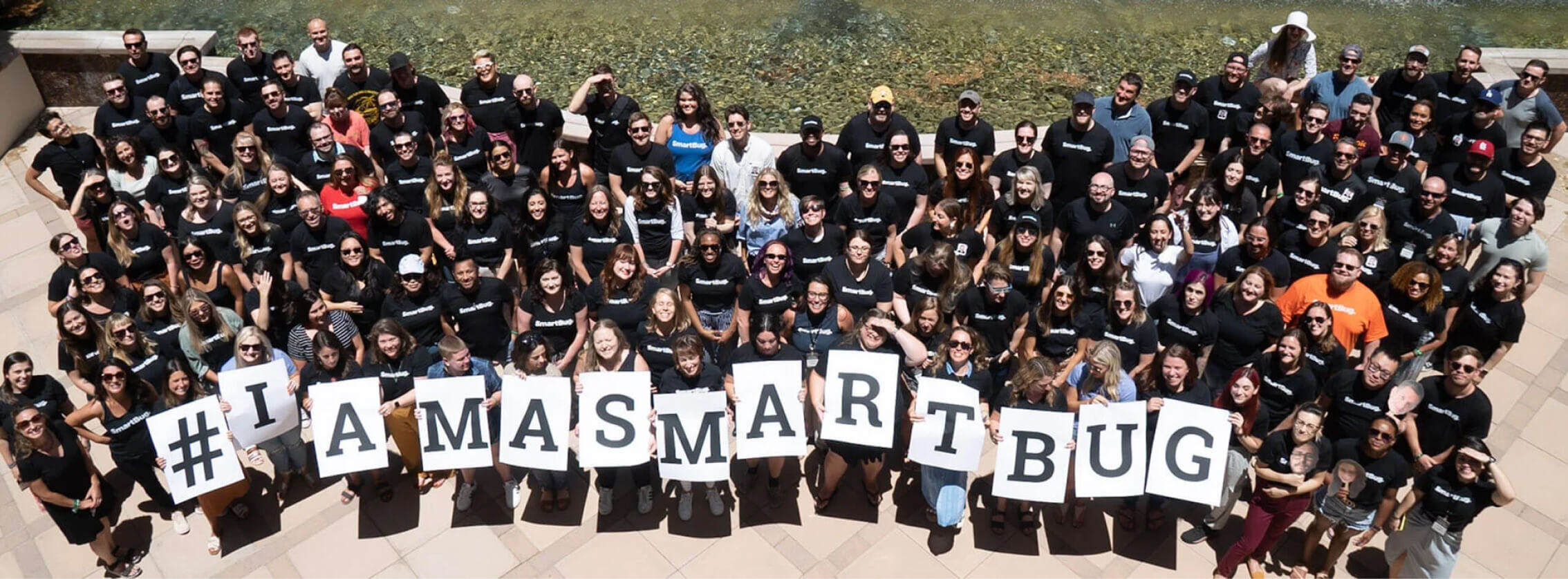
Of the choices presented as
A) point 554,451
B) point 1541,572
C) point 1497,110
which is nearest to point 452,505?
point 554,451

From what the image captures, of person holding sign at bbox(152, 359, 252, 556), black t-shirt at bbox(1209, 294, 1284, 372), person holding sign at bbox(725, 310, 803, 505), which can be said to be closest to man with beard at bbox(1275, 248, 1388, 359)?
black t-shirt at bbox(1209, 294, 1284, 372)

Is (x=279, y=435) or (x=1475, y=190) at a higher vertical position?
(x=1475, y=190)

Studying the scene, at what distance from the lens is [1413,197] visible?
960cm

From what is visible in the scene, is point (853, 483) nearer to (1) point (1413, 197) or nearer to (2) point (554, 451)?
(2) point (554, 451)

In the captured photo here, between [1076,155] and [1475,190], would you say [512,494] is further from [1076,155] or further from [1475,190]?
[1475,190]

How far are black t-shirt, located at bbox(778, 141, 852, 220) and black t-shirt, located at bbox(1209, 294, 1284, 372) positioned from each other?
3.42 m

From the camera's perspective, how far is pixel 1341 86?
11117 mm

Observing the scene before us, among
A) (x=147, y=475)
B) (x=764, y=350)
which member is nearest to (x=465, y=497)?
(x=147, y=475)

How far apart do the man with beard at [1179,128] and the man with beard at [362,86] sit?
771 cm

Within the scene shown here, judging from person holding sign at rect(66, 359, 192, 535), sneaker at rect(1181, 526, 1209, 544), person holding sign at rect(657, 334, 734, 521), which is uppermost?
Result: person holding sign at rect(657, 334, 734, 521)

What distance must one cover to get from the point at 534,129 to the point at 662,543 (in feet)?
14.4

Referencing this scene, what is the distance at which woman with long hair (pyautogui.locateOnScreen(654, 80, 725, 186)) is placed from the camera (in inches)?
412

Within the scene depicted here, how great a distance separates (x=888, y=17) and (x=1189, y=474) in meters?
11.1

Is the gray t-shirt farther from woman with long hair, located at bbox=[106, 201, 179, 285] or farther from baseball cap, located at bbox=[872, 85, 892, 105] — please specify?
woman with long hair, located at bbox=[106, 201, 179, 285]
